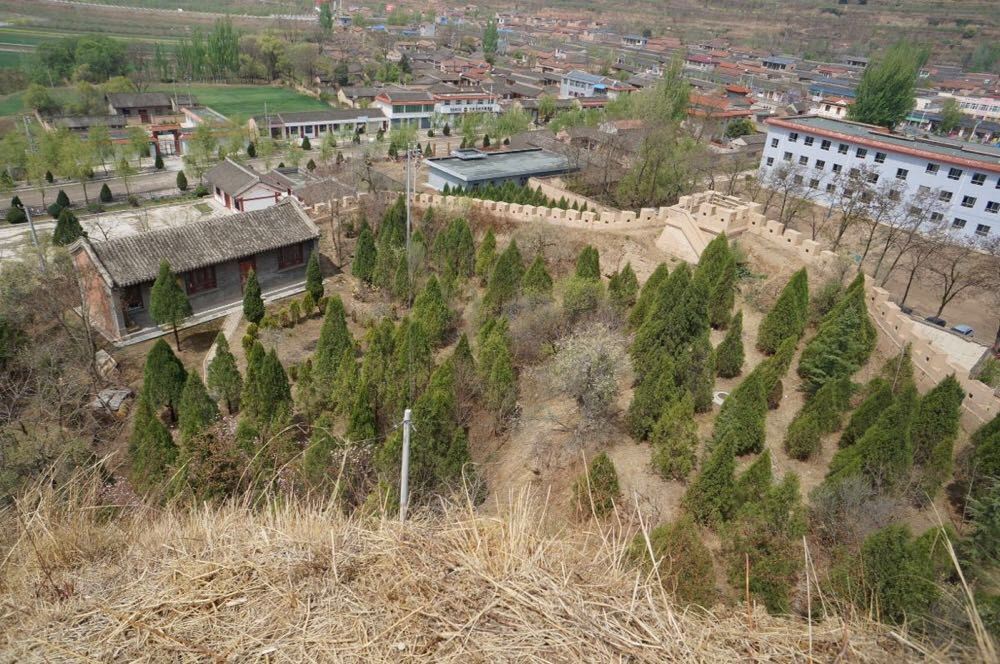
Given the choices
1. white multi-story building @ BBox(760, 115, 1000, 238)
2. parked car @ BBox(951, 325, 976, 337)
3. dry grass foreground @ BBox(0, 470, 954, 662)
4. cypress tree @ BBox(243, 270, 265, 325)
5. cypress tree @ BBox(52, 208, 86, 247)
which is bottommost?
parked car @ BBox(951, 325, 976, 337)

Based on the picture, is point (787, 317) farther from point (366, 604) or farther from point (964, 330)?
point (366, 604)

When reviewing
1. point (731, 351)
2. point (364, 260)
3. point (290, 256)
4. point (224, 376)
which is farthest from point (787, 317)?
point (290, 256)

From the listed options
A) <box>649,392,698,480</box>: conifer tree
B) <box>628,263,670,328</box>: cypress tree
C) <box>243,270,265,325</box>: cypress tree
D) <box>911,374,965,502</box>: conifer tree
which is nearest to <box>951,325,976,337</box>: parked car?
<box>911,374,965,502</box>: conifer tree

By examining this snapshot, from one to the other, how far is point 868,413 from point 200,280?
18658 mm

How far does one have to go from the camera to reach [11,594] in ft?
13.6

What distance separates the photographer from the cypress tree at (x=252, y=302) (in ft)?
59.2

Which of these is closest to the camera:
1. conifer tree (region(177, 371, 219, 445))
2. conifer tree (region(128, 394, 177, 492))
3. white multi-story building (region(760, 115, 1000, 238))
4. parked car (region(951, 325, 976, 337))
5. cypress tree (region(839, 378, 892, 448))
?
conifer tree (region(128, 394, 177, 492))

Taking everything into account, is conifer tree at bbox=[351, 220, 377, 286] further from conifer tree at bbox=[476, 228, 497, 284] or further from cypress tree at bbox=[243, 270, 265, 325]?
cypress tree at bbox=[243, 270, 265, 325]

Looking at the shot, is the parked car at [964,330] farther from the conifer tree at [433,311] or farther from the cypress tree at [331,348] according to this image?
the cypress tree at [331,348]

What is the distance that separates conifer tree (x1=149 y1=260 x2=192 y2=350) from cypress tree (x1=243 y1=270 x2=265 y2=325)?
1819 millimetres

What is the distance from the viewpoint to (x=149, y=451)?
11336 millimetres

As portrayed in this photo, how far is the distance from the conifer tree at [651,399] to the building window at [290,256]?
13.6 m

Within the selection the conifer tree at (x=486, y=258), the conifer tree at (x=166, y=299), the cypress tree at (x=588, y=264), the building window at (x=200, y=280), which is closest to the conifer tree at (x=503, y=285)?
the cypress tree at (x=588, y=264)

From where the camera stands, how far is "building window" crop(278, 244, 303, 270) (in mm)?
21203
